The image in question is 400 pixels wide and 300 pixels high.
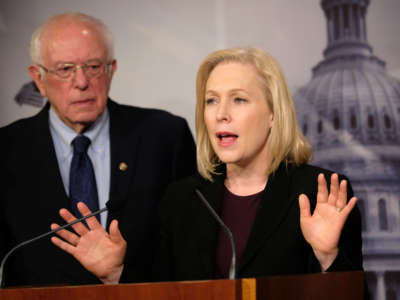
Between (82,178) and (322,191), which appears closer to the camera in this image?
(322,191)

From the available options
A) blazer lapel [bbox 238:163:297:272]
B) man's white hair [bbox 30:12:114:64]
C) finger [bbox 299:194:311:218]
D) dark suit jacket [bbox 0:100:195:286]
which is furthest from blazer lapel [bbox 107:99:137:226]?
finger [bbox 299:194:311:218]

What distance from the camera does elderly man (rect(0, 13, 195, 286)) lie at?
2.99 metres

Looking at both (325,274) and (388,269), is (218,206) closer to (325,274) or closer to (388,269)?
(325,274)

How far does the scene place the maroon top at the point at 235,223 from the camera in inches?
90.5

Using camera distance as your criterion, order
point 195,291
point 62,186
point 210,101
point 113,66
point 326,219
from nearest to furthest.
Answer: point 195,291 → point 326,219 → point 210,101 → point 62,186 → point 113,66

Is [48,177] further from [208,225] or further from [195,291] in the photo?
[195,291]

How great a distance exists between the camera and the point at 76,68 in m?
3.10

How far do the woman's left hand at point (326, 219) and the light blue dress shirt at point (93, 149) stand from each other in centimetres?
145

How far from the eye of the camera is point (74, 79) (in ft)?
10.1

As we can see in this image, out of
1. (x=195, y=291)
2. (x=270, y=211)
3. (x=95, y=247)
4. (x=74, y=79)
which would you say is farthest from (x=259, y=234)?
(x=74, y=79)

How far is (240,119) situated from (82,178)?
1.04m

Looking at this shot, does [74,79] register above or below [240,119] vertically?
above

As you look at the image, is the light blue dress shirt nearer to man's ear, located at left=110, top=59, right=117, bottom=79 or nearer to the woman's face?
man's ear, located at left=110, top=59, right=117, bottom=79

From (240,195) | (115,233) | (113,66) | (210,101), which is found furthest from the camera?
(113,66)
